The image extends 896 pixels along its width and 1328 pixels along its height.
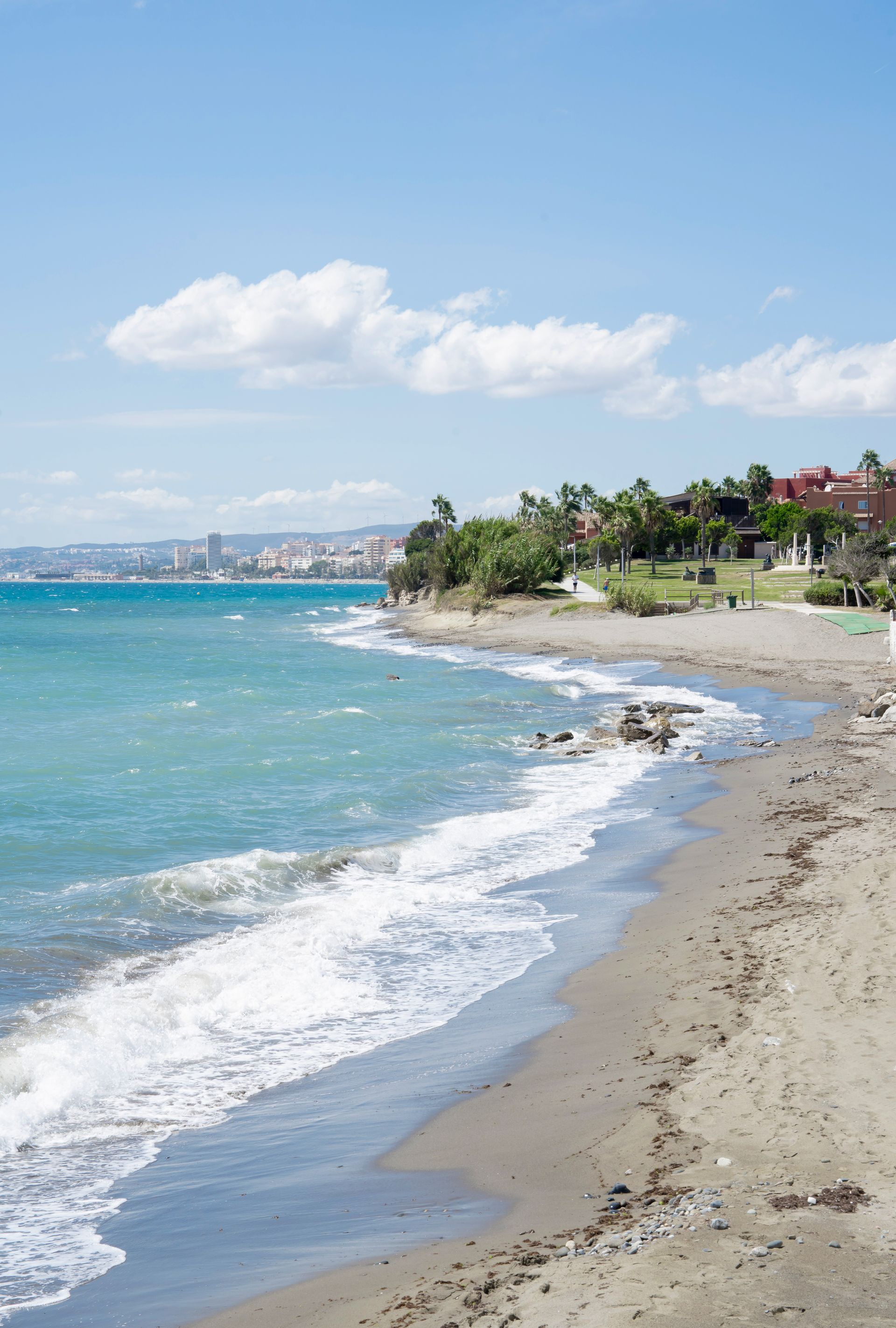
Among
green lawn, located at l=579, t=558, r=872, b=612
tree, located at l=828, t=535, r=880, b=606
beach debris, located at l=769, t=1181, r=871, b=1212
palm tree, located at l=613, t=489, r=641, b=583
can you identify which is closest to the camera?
beach debris, located at l=769, t=1181, r=871, b=1212

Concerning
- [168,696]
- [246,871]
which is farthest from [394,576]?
[246,871]

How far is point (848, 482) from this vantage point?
13500 centimetres

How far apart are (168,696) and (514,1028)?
108 ft

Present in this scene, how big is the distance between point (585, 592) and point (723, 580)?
480 inches

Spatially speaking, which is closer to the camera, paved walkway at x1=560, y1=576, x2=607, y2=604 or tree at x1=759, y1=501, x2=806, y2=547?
paved walkway at x1=560, y1=576, x2=607, y2=604

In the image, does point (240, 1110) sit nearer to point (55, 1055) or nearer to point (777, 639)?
point (55, 1055)

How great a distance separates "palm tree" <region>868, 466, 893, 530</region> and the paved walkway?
3996 centimetres

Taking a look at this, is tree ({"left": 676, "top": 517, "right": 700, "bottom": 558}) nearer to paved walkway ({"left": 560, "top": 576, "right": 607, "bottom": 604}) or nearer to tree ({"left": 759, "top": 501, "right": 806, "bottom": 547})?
tree ({"left": 759, "top": 501, "right": 806, "bottom": 547})

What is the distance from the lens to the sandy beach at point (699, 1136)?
436 cm

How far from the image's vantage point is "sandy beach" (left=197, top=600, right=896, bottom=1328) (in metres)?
4.36

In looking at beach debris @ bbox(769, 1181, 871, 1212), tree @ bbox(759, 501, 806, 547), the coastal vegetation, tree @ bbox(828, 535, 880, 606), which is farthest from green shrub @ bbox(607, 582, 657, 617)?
beach debris @ bbox(769, 1181, 871, 1212)

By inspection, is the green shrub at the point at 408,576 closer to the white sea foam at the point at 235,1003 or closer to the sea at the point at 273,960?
the sea at the point at 273,960

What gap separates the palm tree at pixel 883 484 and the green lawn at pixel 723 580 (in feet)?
49.5

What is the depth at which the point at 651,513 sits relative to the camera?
10169 centimetres
